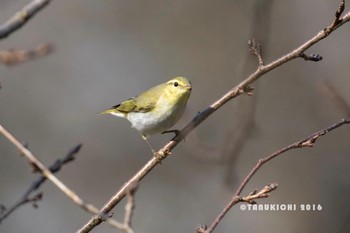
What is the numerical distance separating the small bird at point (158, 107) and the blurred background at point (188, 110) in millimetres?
1495

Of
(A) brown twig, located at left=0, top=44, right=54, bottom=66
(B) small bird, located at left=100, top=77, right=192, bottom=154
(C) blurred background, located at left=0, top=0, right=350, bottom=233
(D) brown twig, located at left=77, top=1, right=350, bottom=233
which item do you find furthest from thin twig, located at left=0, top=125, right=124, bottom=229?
(C) blurred background, located at left=0, top=0, right=350, bottom=233

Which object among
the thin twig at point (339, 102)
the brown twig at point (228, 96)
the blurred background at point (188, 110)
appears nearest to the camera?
the brown twig at point (228, 96)

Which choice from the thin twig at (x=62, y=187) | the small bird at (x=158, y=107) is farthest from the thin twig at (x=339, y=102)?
the small bird at (x=158, y=107)

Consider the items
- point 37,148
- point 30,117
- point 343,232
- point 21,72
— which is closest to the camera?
point 343,232

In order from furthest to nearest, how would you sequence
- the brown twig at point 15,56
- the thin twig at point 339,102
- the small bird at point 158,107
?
the small bird at point 158,107 < the thin twig at point 339,102 < the brown twig at point 15,56

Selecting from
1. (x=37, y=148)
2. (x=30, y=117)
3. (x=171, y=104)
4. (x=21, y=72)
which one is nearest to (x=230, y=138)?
(x=171, y=104)

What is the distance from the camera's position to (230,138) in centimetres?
327

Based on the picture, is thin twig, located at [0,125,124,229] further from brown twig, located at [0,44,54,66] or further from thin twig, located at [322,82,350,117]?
thin twig, located at [322,82,350,117]

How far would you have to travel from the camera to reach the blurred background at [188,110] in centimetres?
749

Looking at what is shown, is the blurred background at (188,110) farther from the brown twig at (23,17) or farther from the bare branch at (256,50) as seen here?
the brown twig at (23,17)

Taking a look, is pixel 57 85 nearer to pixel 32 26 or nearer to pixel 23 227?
pixel 32 26

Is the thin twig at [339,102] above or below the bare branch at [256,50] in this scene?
below

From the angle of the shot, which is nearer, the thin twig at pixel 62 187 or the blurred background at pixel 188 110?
the thin twig at pixel 62 187

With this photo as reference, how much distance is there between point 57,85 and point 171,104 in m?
5.97
